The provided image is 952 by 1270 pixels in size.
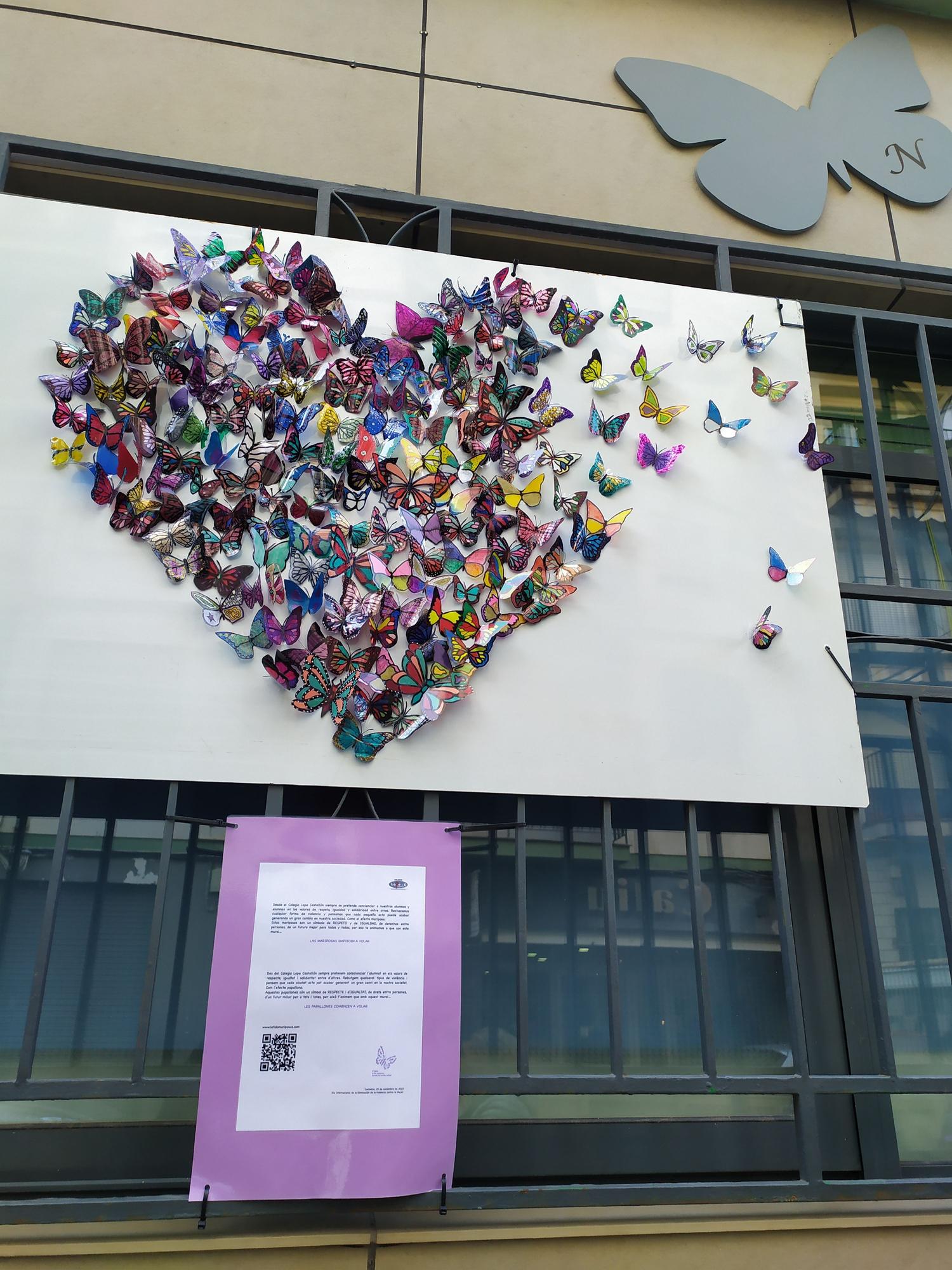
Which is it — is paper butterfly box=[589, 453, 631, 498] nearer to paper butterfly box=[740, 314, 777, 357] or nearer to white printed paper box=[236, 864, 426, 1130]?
paper butterfly box=[740, 314, 777, 357]

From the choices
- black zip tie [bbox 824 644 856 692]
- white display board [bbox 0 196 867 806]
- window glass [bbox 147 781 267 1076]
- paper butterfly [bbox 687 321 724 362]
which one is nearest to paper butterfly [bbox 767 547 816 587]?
white display board [bbox 0 196 867 806]

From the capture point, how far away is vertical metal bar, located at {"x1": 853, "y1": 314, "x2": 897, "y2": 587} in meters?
3.15

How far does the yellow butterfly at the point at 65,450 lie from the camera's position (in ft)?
8.54

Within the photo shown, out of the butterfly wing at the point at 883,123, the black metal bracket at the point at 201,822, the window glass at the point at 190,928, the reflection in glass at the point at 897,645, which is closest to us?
the black metal bracket at the point at 201,822

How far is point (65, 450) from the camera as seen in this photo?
261 cm

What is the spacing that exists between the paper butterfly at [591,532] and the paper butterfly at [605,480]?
0.08 metres

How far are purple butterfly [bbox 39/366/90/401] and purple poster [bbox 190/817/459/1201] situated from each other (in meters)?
1.32

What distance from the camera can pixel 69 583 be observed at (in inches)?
99.5

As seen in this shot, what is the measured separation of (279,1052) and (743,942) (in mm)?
1489

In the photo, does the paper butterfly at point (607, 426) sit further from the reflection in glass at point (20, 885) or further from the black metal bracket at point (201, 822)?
the reflection in glass at point (20, 885)

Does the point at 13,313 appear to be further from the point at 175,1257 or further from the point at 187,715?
the point at 175,1257

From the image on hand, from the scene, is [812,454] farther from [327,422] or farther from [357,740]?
[357,740]

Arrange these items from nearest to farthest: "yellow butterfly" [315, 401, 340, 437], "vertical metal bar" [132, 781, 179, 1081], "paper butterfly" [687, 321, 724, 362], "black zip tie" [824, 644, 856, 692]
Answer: "vertical metal bar" [132, 781, 179, 1081], "yellow butterfly" [315, 401, 340, 437], "black zip tie" [824, 644, 856, 692], "paper butterfly" [687, 321, 724, 362]

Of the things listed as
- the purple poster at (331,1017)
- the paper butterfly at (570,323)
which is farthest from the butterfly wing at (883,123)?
the purple poster at (331,1017)
